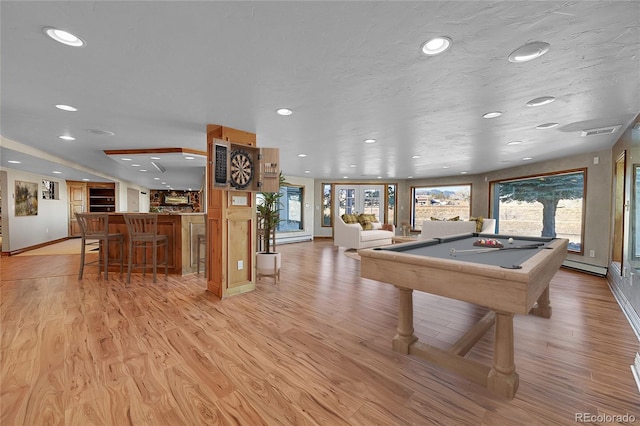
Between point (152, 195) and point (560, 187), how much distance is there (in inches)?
654

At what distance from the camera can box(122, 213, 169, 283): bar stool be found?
4156mm

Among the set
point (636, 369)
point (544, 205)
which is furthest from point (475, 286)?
point (544, 205)

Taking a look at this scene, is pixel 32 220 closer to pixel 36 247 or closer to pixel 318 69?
pixel 36 247

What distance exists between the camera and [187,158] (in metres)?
5.32

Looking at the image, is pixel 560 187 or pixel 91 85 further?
pixel 560 187

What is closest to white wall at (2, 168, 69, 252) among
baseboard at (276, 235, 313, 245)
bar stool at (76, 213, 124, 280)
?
bar stool at (76, 213, 124, 280)

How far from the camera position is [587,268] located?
479 centimetres

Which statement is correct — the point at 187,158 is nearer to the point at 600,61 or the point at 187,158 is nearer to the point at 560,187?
the point at 600,61

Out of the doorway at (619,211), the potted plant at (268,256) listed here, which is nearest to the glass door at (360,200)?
the potted plant at (268,256)

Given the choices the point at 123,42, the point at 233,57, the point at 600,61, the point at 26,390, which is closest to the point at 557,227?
the point at 600,61

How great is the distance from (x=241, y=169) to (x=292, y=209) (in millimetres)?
6163

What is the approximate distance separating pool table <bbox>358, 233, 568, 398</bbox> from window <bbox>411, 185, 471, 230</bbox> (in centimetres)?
711

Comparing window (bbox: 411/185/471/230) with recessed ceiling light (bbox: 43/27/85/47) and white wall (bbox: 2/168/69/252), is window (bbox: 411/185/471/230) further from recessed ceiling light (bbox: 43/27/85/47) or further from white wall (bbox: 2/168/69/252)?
white wall (bbox: 2/168/69/252)

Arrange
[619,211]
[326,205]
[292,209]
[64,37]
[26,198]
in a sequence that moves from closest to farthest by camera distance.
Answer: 1. [64,37]
2. [619,211]
3. [26,198]
4. [292,209]
5. [326,205]
